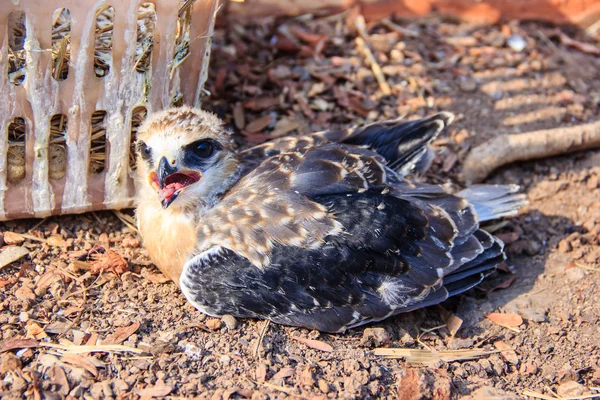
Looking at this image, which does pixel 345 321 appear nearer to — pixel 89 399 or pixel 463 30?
pixel 89 399

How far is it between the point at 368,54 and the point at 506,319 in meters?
3.10

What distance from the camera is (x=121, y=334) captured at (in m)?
4.31

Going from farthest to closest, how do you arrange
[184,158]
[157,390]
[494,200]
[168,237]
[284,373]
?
1. [494,200]
2. [168,237]
3. [184,158]
4. [284,373]
5. [157,390]

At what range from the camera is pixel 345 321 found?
4.53 meters

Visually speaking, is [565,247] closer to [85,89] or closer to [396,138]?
[396,138]

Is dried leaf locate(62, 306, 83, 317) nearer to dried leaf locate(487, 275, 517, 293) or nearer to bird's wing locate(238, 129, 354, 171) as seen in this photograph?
bird's wing locate(238, 129, 354, 171)

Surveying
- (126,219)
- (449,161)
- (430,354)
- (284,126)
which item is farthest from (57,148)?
(449,161)

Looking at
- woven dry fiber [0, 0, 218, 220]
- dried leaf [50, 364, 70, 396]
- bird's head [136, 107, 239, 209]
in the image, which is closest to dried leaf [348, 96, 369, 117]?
woven dry fiber [0, 0, 218, 220]

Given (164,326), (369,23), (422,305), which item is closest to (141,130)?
(164,326)

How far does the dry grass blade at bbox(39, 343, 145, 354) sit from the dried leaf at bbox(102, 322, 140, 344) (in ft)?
0.13

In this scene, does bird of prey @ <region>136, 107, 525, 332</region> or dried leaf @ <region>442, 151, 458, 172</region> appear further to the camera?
dried leaf @ <region>442, 151, 458, 172</region>

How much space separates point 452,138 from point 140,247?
2970mm

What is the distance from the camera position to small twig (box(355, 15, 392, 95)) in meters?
6.62

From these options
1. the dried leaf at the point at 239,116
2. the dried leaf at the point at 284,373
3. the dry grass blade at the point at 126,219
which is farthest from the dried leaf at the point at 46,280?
the dried leaf at the point at 239,116
